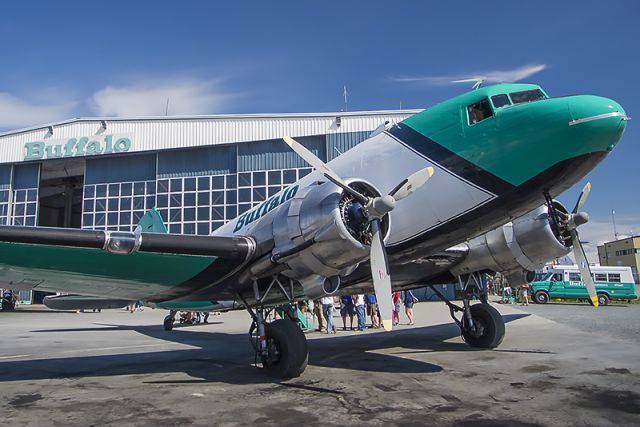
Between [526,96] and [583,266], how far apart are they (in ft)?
15.4

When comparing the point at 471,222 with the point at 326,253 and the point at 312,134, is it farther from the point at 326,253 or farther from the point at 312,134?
the point at 312,134

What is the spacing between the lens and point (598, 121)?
5898mm

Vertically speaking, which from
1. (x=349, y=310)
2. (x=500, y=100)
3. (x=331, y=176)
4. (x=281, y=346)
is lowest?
(x=281, y=346)

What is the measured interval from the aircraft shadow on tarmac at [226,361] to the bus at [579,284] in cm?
2317

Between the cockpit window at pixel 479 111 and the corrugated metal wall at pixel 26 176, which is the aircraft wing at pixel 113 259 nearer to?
the cockpit window at pixel 479 111

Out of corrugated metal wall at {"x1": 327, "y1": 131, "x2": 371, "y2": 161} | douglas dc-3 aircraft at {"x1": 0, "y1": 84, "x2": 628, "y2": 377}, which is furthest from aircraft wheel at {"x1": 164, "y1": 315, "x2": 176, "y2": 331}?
corrugated metal wall at {"x1": 327, "y1": 131, "x2": 371, "y2": 161}

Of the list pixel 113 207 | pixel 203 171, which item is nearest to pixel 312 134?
pixel 203 171

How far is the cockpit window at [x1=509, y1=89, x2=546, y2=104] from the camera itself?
22.3 feet

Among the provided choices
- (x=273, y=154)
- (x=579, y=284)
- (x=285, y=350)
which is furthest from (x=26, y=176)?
(x=579, y=284)

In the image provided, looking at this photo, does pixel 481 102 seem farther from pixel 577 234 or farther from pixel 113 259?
pixel 113 259

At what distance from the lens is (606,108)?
5949 millimetres

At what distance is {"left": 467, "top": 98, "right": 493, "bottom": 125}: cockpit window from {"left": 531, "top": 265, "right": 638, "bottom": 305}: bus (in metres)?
28.9

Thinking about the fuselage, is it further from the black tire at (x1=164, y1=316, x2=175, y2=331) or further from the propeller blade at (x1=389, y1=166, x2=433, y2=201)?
the black tire at (x1=164, y1=316, x2=175, y2=331)

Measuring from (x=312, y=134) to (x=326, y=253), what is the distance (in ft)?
94.5
